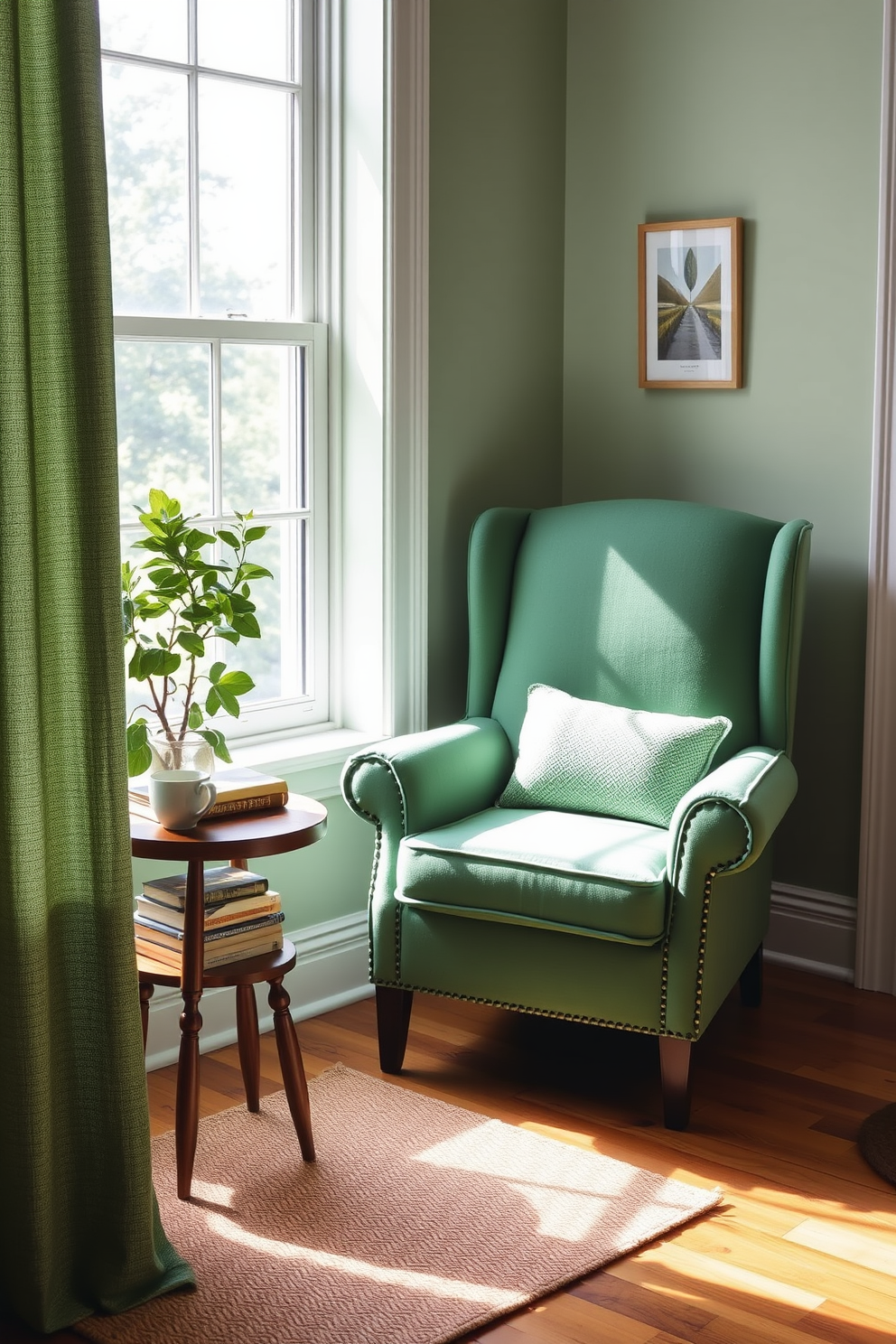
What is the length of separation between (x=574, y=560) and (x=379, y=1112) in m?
1.36

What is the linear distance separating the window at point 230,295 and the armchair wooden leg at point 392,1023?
0.73 metres

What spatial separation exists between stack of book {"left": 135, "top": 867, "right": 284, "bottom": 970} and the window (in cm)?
75

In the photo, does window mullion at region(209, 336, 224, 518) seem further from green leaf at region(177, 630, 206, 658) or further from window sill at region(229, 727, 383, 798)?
→ green leaf at region(177, 630, 206, 658)

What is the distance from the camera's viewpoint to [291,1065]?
2.70m

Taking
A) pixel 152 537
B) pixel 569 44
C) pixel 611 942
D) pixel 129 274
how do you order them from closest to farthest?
1. pixel 152 537
2. pixel 611 942
3. pixel 129 274
4. pixel 569 44

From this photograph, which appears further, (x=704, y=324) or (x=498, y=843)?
(x=704, y=324)

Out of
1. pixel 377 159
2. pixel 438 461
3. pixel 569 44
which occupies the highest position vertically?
pixel 569 44

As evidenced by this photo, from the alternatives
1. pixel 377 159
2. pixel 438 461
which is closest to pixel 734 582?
pixel 438 461

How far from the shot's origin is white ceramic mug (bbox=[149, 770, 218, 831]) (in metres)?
2.54

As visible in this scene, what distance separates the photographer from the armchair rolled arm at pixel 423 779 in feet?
10.1

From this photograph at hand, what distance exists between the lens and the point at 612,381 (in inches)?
160

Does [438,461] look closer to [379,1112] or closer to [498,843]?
[498,843]

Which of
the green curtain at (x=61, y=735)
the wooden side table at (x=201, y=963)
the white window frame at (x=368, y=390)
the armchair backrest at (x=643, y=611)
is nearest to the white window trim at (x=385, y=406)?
the white window frame at (x=368, y=390)

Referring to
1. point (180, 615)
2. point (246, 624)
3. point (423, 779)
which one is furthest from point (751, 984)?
point (180, 615)
